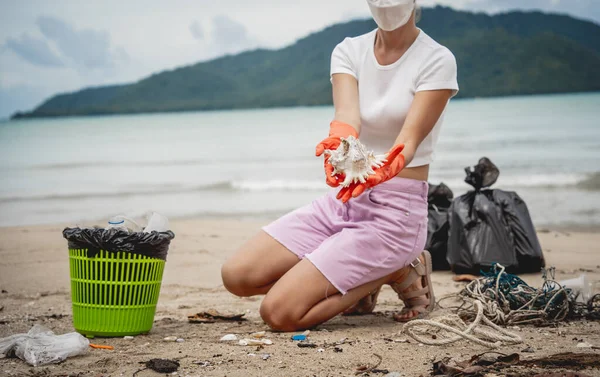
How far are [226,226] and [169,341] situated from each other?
12.3 ft

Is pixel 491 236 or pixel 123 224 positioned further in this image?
pixel 491 236

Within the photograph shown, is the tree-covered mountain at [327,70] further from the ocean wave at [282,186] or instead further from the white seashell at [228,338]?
the white seashell at [228,338]

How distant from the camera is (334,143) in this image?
123 inches

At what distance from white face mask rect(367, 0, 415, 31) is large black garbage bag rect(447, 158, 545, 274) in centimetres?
194

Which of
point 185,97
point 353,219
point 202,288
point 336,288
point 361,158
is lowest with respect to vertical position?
point 202,288

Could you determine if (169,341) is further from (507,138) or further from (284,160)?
(507,138)

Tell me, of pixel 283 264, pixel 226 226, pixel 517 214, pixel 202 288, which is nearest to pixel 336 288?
pixel 283 264

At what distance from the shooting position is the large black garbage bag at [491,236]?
15.4ft

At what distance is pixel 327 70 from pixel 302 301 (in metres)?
67.7

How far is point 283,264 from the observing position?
3539 mm

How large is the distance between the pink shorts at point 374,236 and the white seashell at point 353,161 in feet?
1.23

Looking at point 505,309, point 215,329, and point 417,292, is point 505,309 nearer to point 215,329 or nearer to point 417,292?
point 417,292

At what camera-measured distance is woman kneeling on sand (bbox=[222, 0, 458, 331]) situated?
326 cm

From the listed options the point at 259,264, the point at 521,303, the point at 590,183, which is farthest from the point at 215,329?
the point at 590,183
